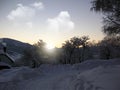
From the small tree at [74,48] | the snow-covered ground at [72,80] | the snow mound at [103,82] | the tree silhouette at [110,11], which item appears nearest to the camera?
the snow mound at [103,82]

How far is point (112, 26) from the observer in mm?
25953

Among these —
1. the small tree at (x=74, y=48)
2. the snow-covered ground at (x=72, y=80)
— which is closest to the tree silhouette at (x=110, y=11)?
the snow-covered ground at (x=72, y=80)

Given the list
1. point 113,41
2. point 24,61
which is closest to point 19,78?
point 113,41

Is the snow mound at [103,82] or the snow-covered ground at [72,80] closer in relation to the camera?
the snow mound at [103,82]

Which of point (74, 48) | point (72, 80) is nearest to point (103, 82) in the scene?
point (72, 80)

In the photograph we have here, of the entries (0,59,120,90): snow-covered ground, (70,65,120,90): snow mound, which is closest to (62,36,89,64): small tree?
(0,59,120,90): snow-covered ground

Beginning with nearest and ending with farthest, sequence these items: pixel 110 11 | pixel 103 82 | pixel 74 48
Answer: pixel 103 82 → pixel 110 11 → pixel 74 48

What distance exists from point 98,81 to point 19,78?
1129cm

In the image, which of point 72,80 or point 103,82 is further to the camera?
point 72,80

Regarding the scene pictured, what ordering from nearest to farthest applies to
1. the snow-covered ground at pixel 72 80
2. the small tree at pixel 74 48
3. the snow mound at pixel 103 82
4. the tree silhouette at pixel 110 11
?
the snow mound at pixel 103 82, the snow-covered ground at pixel 72 80, the tree silhouette at pixel 110 11, the small tree at pixel 74 48

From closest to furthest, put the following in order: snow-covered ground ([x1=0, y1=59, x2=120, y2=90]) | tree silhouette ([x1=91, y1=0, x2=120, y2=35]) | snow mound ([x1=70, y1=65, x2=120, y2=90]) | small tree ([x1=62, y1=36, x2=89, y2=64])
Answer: snow mound ([x1=70, y1=65, x2=120, y2=90]), snow-covered ground ([x1=0, y1=59, x2=120, y2=90]), tree silhouette ([x1=91, y1=0, x2=120, y2=35]), small tree ([x1=62, y1=36, x2=89, y2=64])

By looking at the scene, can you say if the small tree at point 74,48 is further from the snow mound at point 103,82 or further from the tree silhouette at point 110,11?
the snow mound at point 103,82

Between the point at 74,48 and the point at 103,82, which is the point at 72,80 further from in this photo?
the point at 74,48

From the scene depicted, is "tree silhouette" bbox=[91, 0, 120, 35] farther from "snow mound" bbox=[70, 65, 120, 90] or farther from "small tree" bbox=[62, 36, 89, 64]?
"small tree" bbox=[62, 36, 89, 64]
